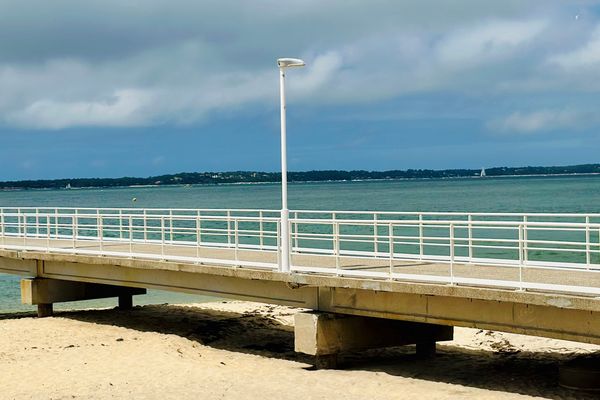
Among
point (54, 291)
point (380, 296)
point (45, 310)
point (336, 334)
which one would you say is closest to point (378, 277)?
point (380, 296)

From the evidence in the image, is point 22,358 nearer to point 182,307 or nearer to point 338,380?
point 338,380

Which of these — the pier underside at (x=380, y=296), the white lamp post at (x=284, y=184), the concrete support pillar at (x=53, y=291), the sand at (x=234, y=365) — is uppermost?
the white lamp post at (x=284, y=184)

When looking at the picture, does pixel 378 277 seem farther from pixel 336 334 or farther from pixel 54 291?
pixel 54 291

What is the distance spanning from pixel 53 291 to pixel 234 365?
773cm

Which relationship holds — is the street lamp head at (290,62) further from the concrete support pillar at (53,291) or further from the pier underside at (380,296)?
the concrete support pillar at (53,291)

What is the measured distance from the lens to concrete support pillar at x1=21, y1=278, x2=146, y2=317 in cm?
2238

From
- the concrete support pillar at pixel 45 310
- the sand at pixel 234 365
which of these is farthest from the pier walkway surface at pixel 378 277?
the sand at pixel 234 365

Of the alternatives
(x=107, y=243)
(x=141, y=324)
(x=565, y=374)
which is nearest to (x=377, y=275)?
(x=565, y=374)

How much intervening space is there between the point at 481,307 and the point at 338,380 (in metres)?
2.76

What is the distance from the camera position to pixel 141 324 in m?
21.5

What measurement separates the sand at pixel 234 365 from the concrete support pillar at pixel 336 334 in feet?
1.14

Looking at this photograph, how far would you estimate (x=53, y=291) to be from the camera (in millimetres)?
22375

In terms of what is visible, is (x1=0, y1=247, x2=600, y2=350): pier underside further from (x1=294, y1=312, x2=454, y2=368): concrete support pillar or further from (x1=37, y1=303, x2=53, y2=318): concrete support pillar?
(x1=37, y1=303, x2=53, y2=318): concrete support pillar

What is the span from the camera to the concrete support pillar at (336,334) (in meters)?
15.2
